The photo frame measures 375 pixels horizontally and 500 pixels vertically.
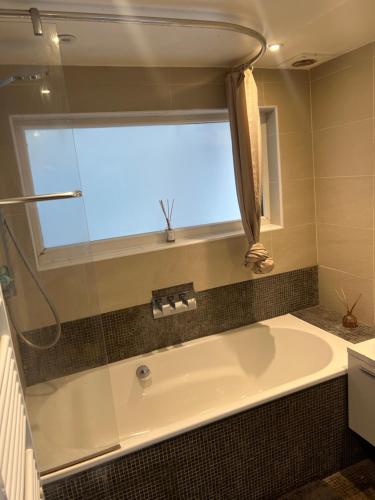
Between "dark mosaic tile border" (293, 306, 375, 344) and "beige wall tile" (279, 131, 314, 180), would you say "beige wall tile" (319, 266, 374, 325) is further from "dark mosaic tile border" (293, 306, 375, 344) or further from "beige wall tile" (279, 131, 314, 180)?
"beige wall tile" (279, 131, 314, 180)

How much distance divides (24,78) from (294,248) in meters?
2.05

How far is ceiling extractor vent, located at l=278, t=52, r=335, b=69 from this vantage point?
7.38ft

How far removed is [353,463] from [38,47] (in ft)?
8.84

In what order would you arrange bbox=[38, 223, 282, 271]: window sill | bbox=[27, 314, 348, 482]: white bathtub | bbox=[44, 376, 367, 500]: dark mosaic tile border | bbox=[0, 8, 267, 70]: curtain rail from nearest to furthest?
bbox=[0, 8, 267, 70]: curtain rail < bbox=[44, 376, 367, 500]: dark mosaic tile border < bbox=[27, 314, 348, 482]: white bathtub < bbox=[38, 223, 282, 271]: window sill

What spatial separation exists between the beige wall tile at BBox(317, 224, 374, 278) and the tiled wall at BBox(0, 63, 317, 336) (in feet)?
0.31

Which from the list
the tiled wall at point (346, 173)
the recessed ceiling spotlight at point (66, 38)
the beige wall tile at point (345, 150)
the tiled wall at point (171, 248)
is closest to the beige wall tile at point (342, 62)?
the tiled wall at point (346, 173)

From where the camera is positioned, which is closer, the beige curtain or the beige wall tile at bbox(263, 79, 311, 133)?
the beige curtain

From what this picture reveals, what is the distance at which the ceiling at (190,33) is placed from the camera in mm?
Answer: 1502

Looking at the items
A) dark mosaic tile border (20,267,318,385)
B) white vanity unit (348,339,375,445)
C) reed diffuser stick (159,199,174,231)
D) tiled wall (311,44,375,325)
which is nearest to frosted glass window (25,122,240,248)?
reed diffuser stick (159,199,174,231)

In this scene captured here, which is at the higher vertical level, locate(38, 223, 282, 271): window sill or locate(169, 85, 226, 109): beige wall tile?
locate(169, 85, 226, 109): beige wall tile

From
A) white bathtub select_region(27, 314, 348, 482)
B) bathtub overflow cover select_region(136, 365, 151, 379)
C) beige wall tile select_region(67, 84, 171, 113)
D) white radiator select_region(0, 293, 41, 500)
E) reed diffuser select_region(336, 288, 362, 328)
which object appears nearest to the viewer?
white radiator select_region(0, 293, 41, 500)

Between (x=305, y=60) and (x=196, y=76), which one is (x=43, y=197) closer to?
(x=196, y=76)

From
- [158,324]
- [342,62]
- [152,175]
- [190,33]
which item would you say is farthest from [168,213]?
[342,62]

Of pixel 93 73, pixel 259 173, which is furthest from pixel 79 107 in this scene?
pixel 259 173
